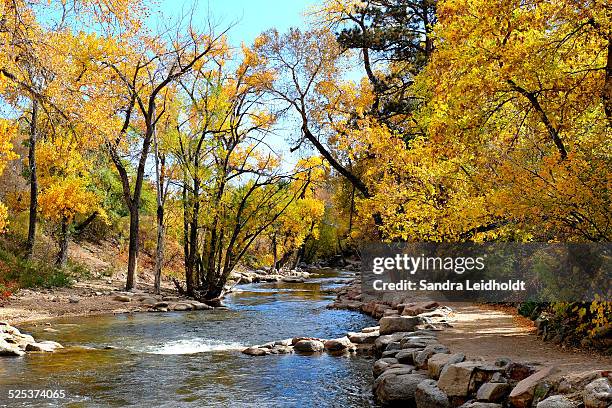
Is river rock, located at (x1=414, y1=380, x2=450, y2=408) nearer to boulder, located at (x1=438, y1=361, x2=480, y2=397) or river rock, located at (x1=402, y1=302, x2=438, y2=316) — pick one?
boulder, located at (x1=438, y1=361, x2=480, y2=397)

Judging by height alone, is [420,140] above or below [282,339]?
above

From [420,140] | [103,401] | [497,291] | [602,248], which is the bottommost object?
[103,401]

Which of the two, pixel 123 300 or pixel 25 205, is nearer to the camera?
pixel 123 300

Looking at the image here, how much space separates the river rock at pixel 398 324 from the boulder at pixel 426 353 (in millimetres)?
2517

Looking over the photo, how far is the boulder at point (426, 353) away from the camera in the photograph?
8.00 metres

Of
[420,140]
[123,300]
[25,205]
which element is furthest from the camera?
[25,205]

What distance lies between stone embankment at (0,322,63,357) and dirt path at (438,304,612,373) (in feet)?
23.2

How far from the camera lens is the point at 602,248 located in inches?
Answer: 284

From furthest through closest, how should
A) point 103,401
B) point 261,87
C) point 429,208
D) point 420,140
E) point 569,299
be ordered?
point 261,87 < point 420,140 < point 429,208 < point 569,299 < point 103,401

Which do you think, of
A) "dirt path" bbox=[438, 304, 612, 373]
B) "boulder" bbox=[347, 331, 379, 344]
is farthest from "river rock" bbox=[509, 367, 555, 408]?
"boulder" bbox=[347, 331, 379, 344]

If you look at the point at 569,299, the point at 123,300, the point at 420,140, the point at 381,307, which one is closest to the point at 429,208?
the point at 420,140

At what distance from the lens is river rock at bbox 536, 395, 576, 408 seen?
5.28 metres

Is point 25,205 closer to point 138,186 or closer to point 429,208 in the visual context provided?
point 138,186

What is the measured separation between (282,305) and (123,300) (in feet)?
16.9
